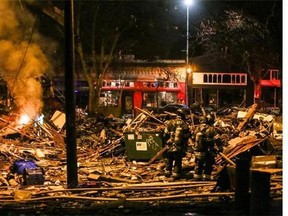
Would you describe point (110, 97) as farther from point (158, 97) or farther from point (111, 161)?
point (111, 161)

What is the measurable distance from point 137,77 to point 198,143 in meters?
28.4

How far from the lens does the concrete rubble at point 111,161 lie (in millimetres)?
9008

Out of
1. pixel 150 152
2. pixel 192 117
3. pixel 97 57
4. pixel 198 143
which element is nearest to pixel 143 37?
pixel 97 57

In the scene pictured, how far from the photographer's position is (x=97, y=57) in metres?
33.3

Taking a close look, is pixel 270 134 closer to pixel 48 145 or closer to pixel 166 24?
pixel 48 145

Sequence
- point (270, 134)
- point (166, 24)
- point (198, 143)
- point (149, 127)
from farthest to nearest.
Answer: point (166, 24)
point (149, 127)
point (270, 134)
point (198, 143)

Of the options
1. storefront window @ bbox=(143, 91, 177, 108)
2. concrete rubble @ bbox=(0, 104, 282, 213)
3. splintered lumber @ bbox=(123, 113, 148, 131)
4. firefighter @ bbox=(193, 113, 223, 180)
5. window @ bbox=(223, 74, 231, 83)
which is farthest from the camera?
window @ bbox=(223, 74, 231, 83)

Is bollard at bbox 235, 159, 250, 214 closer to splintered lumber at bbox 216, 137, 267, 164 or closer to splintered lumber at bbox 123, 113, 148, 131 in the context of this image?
splintered lumber at bbox 216, 137, 267, 164

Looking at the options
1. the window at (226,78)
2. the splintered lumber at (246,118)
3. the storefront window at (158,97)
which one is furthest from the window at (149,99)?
the splintered lumber at (246,118)

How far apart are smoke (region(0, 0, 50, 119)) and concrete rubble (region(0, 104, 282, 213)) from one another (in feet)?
5.09

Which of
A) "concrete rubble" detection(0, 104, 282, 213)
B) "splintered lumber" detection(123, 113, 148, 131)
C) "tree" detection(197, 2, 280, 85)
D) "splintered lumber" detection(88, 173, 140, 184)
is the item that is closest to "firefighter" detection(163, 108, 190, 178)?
"concrete rubble" detection(0, 104, 282, 213)

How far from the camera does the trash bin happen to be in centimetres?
1442

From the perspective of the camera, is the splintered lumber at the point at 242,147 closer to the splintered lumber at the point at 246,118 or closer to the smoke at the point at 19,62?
the splintered lumber at the point at 246,118

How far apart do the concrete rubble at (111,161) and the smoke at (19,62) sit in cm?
155
